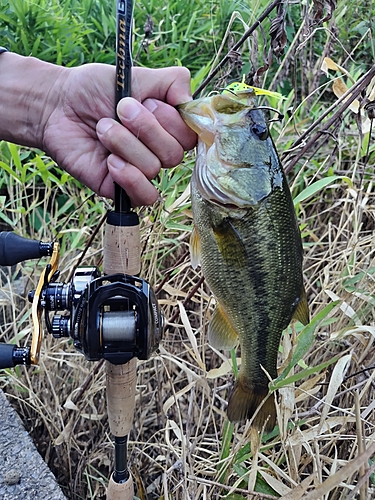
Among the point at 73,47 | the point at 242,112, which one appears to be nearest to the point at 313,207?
the point at 242,112

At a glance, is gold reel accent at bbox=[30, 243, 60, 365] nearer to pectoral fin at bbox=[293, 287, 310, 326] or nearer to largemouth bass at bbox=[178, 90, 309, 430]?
largemouth bass at bbox=[178, 90, 309, 430]

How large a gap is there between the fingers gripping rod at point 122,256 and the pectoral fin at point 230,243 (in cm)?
22

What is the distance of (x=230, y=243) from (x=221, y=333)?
28cm

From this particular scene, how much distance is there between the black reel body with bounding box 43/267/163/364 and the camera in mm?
1173

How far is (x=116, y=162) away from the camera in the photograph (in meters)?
1.34

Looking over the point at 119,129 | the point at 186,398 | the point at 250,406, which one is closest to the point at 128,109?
the point at 119,129

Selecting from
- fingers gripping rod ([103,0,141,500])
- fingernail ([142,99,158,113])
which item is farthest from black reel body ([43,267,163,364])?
fingernail ([142,99,158,113])

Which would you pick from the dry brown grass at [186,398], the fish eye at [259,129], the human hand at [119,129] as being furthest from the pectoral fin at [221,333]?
the fish eye at [259,129]

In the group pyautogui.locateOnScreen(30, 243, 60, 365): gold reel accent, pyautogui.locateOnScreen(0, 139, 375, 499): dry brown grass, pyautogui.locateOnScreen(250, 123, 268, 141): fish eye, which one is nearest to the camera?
pyautogui.locateOnScreen(30, 243, 60, 365): gold reel accent

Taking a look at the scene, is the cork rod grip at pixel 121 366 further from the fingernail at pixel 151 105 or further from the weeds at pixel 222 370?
the fingernail at pixel 151 105

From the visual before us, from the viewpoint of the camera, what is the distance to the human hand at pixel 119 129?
1318 millimetres

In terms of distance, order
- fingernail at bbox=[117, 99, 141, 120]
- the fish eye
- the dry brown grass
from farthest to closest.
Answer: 1. the dry brown grass
2. the fish eye
3. fingernail at bbox=[117, 99, 141, 120]

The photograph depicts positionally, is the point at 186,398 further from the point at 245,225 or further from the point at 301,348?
the point at 245,225

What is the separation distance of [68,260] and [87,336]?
1293 mm
